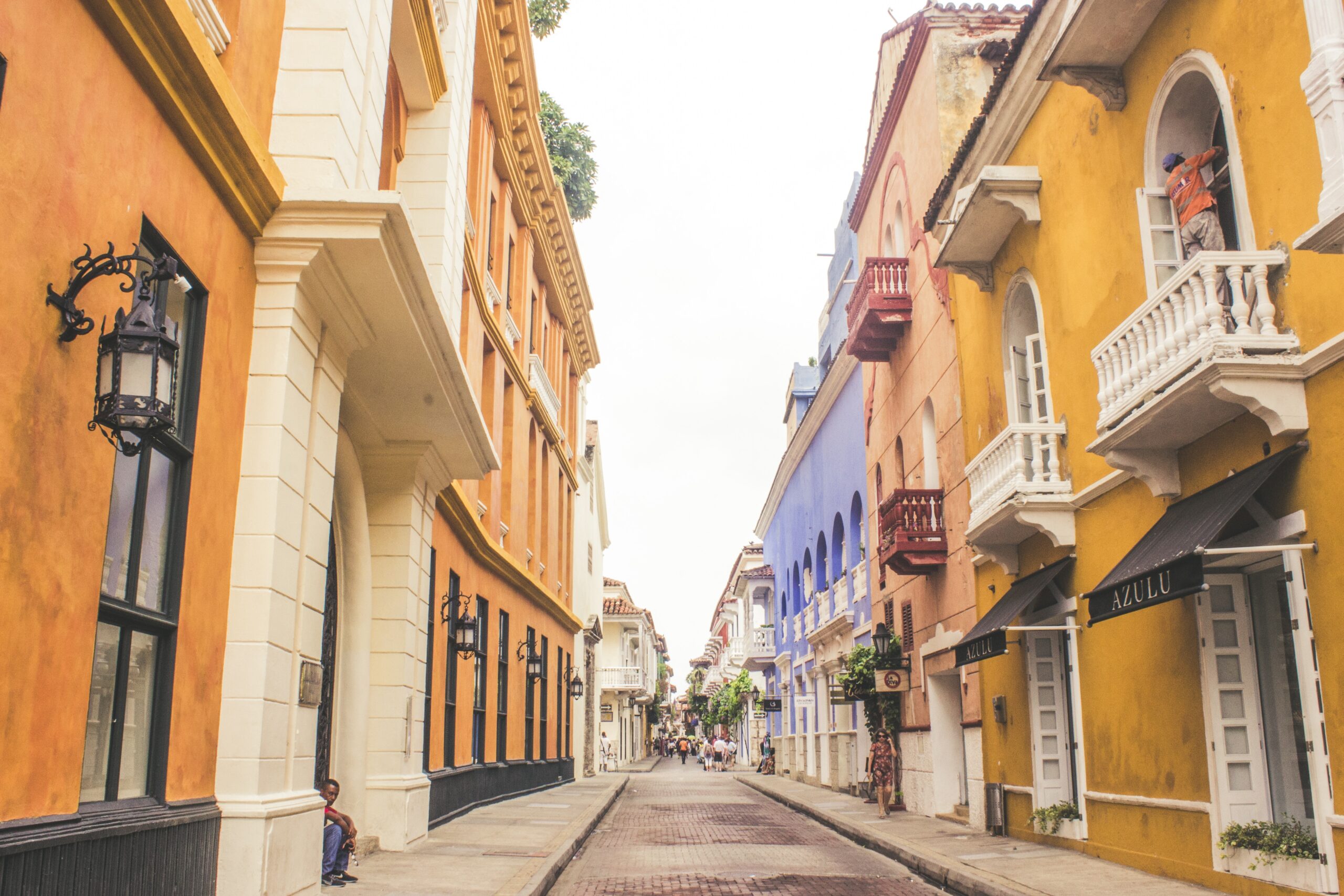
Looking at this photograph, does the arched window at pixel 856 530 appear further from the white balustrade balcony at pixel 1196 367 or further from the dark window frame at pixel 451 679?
the white balustrade balcony at pixel 1196 367

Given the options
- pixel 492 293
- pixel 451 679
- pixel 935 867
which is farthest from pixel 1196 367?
pixel 492 293

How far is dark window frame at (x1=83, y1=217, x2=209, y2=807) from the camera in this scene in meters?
5.87

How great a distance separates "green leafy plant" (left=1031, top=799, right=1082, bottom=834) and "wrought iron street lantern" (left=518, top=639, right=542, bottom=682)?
12317 mm

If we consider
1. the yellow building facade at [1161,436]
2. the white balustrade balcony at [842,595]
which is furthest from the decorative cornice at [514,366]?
the white balustrade balcony at [842,595]

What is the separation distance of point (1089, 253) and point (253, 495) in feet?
27.6

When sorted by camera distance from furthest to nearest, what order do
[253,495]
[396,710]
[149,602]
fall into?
[396,710]
[253,495]
[149,602]

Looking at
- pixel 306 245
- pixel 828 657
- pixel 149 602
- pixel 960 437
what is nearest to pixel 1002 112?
pixel 960 437

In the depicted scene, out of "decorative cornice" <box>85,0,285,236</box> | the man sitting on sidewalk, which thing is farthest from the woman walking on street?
"decorative cornice" <box>85,0,285,236</box>

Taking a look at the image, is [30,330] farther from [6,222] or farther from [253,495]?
[253,495]

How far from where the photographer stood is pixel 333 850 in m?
9.53

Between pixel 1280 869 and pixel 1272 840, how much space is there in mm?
211

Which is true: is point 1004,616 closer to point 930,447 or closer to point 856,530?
point 930,447

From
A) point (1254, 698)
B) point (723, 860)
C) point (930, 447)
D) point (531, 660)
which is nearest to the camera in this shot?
point (1254, 698)

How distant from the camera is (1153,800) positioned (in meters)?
10.1
